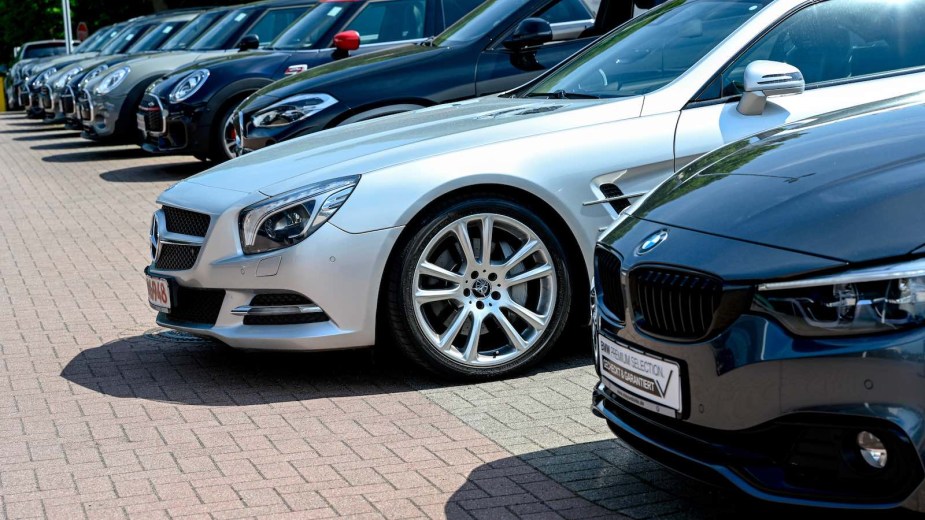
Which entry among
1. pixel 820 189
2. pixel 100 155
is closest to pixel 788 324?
pixel 820 189

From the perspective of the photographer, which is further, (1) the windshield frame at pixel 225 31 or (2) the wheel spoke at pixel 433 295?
(1) the windshield frame at pixel 225 31

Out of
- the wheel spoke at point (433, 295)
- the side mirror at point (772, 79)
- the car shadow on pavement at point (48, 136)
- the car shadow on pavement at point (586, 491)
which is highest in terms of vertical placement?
the side mirror at point (772, 79)

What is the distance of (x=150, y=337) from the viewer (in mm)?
6562

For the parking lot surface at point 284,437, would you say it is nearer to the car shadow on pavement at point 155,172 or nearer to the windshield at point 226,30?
the car shadow on pavement at point 155,172

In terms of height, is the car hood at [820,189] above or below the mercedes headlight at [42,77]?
above

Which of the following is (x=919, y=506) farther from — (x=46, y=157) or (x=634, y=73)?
(x=46, y=157)

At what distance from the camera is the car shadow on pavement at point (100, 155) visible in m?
17.5

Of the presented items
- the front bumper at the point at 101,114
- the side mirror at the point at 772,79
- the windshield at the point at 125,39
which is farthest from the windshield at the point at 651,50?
the windshield at the point at 125,39

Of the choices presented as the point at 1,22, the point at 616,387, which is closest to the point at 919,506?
the point at 616,387

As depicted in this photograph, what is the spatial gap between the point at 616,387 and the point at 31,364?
11.3 feet

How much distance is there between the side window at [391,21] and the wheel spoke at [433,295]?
680 cm

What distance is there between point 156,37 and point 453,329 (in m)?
16.6

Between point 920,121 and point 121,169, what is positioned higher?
point 920,121

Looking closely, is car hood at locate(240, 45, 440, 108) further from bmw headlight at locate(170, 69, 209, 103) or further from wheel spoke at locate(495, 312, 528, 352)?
bmw headlight at locate(170, 69, 209, 103)
